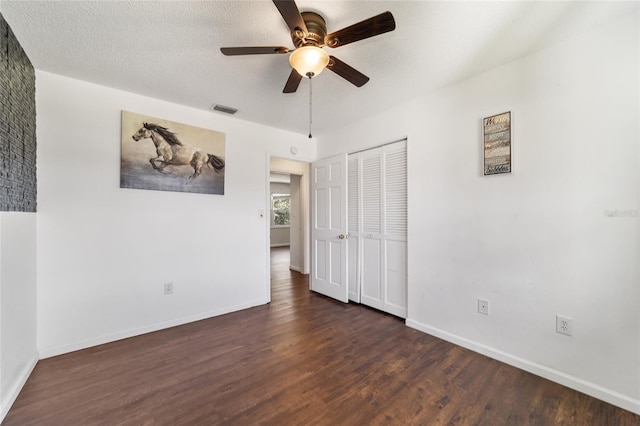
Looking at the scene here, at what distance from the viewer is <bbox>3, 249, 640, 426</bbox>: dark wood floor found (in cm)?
160

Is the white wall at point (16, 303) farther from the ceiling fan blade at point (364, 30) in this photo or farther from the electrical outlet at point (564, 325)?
the electrical outlet at point (564, 325)

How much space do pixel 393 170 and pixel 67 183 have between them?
3260 millimetres

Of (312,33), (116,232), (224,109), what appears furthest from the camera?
(224,109)

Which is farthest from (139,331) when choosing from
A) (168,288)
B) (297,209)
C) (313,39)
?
(297,209)

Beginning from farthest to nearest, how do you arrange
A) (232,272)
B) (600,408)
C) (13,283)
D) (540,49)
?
(232,272) < (540,49) < (13,283) < (600,408)

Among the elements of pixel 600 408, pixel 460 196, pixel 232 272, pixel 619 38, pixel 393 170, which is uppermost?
A: pixel 619 38

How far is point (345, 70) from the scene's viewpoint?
186 cm

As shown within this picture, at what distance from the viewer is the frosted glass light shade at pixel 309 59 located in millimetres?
1598

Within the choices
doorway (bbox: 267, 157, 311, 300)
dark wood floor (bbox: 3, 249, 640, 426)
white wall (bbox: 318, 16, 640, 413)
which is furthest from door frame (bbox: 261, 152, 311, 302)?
white wall (bbox: 318, 16, 640, 413)

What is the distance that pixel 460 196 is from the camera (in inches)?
97.4

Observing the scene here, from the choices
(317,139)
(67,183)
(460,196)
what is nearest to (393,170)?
(460,196)

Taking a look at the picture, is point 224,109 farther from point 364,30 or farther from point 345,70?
point 364,30

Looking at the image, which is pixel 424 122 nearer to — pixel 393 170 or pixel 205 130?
pixel 393 170

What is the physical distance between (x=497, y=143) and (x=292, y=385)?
2521 mm
